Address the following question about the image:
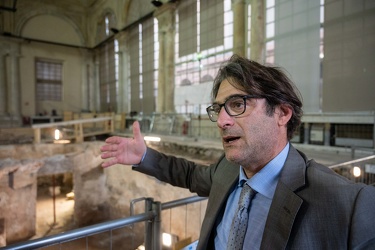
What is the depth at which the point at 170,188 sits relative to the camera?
6.74 metres

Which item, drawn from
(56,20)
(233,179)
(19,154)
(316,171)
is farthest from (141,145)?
(56,20)

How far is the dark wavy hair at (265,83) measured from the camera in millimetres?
1294

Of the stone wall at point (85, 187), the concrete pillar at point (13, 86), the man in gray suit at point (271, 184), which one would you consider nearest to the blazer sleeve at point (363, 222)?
the man in gray suit at point (271, 184)

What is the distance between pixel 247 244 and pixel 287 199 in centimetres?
31

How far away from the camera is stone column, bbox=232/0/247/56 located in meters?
10.3

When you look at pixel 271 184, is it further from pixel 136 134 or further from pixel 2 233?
pixel 2 233

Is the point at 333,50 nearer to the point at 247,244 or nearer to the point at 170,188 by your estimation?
the point at 170,188

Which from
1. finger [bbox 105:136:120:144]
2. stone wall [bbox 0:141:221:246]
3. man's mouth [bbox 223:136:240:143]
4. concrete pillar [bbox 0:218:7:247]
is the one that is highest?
man's mouth [bbox 223:136:240:143]

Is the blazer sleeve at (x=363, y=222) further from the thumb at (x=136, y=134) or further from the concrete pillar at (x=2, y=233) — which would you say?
the concrete pillar at (x=2, y=233)

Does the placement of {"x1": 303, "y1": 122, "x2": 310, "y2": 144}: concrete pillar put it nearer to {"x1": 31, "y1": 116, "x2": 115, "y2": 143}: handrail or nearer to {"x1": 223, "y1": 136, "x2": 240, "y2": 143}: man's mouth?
{"x1": 223, "y1": 136, "x2": 240, "y2": 143}: man's mouth

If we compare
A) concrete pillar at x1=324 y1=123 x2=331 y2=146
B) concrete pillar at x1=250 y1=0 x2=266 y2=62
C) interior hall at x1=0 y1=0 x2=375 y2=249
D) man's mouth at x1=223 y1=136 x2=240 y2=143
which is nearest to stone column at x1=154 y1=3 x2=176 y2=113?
interior hall at x1=0 y1=0 x2=375 y2=249

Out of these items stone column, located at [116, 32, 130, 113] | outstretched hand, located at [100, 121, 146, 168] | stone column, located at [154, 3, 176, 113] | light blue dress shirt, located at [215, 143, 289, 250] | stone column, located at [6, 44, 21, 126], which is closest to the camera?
light blue dress shirt, located at [215, 143, 289, 250]

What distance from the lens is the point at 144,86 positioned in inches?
677

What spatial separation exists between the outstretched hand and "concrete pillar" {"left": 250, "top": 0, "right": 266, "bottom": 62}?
862cm
